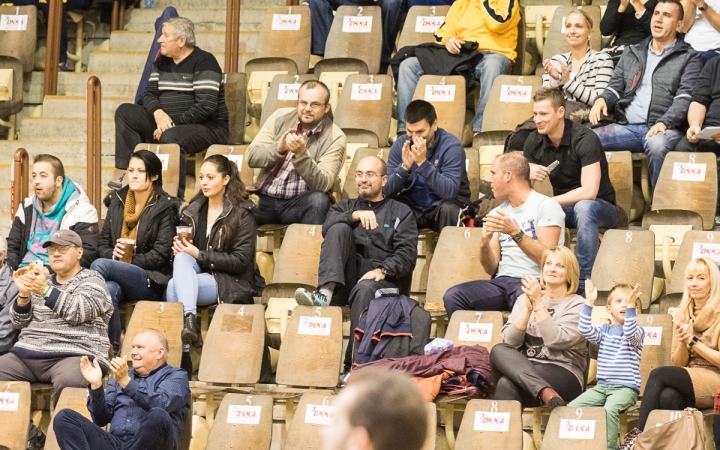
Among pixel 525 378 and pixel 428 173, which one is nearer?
pixel 525 378

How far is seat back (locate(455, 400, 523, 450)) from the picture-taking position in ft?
15.8

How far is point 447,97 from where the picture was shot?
22.7 ft

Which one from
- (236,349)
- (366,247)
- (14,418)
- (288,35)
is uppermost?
(288,35)

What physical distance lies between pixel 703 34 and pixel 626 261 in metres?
1.74

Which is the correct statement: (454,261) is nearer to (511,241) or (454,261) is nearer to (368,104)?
(511,241)

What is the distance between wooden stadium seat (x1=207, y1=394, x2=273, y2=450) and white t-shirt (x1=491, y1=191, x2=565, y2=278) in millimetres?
1262

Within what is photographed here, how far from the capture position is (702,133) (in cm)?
604

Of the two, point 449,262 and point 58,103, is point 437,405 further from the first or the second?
point 58,103

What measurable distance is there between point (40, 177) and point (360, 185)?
166 cm

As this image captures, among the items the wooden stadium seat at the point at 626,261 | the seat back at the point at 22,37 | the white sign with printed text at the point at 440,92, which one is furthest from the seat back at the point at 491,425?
the seat back at the point at 22,37

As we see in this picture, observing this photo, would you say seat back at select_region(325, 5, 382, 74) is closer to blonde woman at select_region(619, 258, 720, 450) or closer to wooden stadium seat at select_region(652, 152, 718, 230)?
wooden stadium seat at select_region(652, 152, 718, 230)

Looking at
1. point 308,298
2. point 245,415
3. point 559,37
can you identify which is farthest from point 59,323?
point 559,37

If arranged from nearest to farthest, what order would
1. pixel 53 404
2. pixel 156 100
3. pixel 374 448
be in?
pixel 374 448, pixel 53 404, pixel 156 100

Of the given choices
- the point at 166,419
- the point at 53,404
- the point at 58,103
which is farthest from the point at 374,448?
the point at 58,103
